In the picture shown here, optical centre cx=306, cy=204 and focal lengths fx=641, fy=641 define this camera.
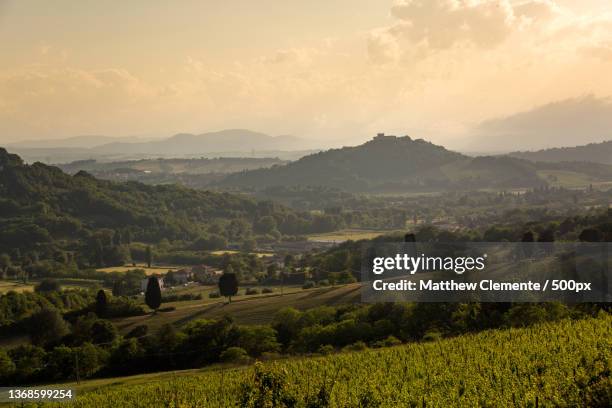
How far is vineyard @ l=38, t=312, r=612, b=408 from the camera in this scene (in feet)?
93.5

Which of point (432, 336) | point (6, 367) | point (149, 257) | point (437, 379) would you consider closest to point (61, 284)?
point (149, 257)

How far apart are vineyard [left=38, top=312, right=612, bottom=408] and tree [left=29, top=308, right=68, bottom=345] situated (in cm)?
2959

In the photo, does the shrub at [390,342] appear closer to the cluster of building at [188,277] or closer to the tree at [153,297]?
the tree at [153,297]

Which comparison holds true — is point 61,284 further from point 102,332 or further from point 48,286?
point 102,332

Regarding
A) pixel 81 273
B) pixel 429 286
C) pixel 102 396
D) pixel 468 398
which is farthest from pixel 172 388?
pixel 81 273

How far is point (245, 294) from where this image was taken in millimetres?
95875

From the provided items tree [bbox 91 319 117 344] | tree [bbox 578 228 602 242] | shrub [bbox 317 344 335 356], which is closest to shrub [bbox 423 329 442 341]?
shrub [bbox 317 344 335 356]

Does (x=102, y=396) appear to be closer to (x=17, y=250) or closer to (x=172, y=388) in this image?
(x=172, y=388)

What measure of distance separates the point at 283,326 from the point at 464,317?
18.8 m

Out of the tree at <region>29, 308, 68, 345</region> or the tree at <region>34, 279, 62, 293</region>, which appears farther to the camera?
the tree at <region>34, 279, 62, 293</region>

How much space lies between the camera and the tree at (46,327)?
238 ft

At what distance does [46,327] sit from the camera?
243 ft

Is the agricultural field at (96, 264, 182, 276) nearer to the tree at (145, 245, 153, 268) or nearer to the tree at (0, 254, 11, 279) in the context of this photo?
the tree at (145, 245, 153, 268)

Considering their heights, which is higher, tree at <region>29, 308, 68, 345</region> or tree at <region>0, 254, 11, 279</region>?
tree at <region>29, 308, 68, 345</region>
